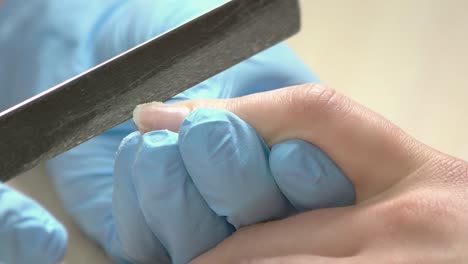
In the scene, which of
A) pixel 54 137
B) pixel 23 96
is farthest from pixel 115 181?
pixel 23 96

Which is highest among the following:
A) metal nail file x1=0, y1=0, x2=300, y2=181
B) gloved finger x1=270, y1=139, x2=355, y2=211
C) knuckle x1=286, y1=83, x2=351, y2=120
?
metal nail file x1=0, y1=0, x2=300, y2=181

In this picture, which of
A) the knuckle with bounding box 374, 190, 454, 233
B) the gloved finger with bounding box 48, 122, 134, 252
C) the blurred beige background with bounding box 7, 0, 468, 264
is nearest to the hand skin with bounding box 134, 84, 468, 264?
the knuckle with bounding box 374, 190, 454, 233

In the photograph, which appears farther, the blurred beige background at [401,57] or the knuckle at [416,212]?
the blurred beige background at [401,57]

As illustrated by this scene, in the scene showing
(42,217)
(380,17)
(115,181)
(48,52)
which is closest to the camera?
(42,217)

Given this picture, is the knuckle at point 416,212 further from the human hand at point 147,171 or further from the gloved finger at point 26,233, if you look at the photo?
the gloved finger at point 26,233

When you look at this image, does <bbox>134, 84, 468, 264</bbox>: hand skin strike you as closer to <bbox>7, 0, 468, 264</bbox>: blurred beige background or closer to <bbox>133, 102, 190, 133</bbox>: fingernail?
<bbox>133, 102, 190, 133</bbox>: fingernail

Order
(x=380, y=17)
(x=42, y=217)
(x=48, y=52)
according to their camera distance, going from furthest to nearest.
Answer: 1. (x=380, y=17)
2. (x=48, y=52)
3. (x=42, y=217)

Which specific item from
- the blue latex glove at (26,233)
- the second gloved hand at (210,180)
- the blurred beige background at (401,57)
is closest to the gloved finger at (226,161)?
the second gloved hand at (210,180)

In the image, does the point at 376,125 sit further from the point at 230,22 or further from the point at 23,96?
the point at 23,96
